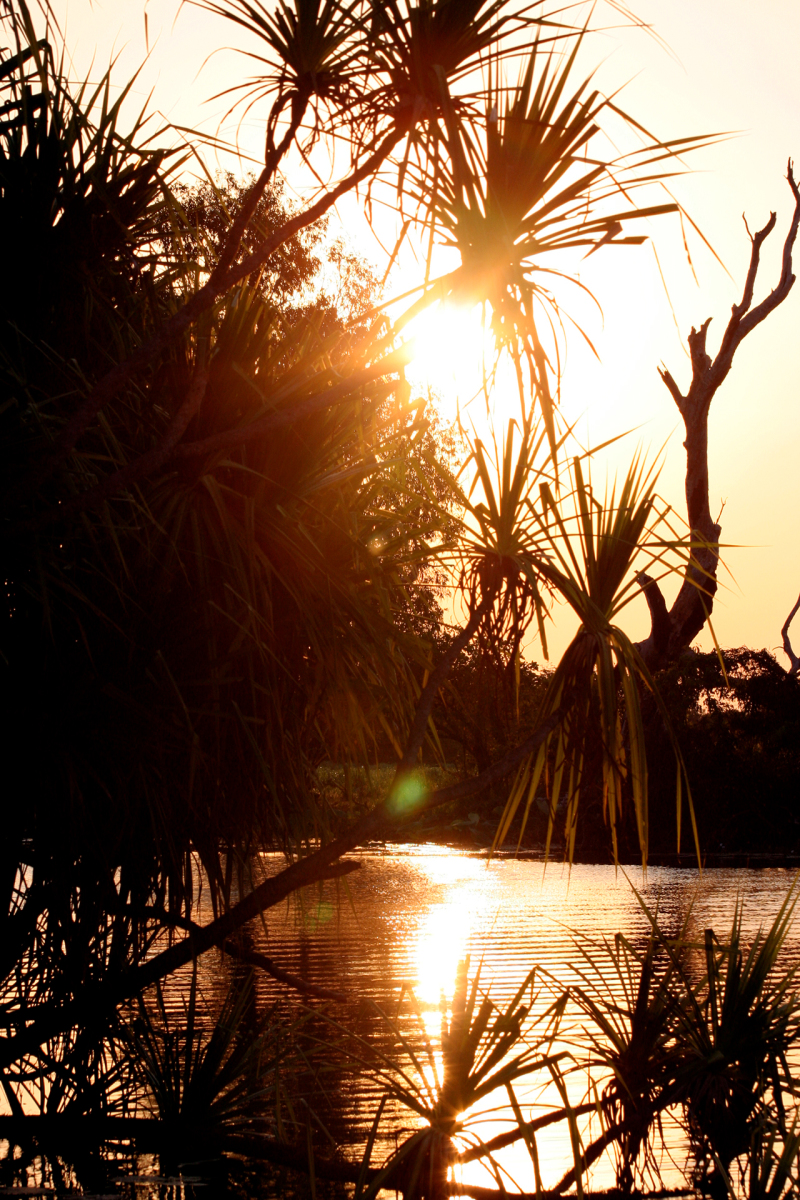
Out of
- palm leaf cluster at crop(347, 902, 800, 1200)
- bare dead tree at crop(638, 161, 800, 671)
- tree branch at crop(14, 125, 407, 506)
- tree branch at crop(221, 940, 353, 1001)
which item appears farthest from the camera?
bare dead tree at crop(638, 161, 800, 671)

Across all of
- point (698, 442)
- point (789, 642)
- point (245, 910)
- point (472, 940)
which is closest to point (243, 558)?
point (245, 910)

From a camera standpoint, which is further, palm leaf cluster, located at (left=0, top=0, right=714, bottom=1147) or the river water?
the river water

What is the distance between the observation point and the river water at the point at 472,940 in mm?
3332

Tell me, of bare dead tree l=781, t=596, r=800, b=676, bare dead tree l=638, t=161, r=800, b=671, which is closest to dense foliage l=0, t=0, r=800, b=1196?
bare dead tree l=638, t=161, r=800, b=671

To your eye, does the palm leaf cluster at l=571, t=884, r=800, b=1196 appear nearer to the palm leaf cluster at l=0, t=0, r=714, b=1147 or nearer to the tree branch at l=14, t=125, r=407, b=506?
the palm leaf cluster at l=0, t=0, r=714, b=1147

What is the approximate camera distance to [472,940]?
703 cm

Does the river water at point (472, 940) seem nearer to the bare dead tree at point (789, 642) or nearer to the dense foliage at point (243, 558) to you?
the dense foliage at point (243, 558)

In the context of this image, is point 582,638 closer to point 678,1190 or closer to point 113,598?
point 113,598

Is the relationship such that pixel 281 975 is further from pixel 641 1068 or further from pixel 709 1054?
pixel 709 1054

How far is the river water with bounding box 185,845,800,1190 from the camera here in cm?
333

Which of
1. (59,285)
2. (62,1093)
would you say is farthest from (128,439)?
(62,1093)

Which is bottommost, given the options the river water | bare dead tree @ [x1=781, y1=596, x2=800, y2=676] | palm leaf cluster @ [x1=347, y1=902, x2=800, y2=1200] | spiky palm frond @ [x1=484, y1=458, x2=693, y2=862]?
the river water

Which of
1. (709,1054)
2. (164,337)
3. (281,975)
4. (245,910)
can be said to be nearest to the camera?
(164,337)

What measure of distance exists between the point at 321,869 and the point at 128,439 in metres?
1.35
